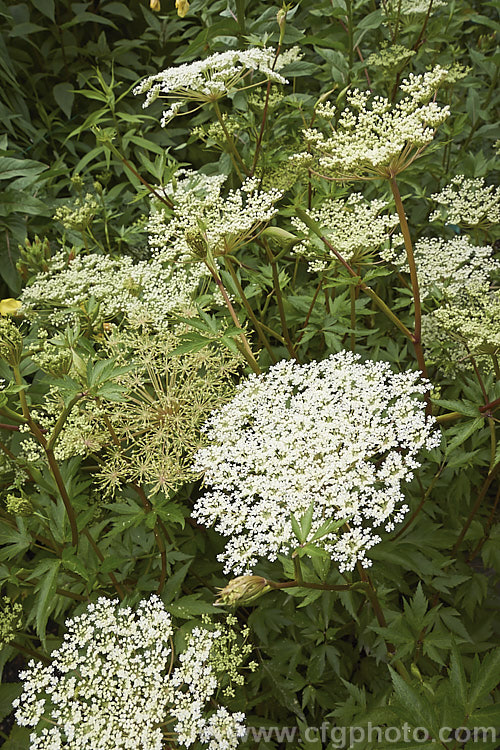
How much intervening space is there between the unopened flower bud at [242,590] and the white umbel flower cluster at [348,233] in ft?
3.47

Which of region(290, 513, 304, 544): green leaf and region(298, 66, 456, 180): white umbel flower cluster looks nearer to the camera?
region(290, 513, 304, 544): green leaf

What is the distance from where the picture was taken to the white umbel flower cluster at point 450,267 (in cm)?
211

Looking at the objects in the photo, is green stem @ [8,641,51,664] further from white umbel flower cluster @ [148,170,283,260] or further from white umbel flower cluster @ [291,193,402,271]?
white umbel flower cluster @ [291,193,402,271]

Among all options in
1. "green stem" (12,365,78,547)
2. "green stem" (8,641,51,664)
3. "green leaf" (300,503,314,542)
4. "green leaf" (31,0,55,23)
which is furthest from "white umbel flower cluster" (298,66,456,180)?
"green leaf" (31,0,55,23)

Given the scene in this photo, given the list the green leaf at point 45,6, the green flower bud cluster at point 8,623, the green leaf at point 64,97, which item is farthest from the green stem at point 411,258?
the green leaf at point 45,6

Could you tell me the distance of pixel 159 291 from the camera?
205 centimetres

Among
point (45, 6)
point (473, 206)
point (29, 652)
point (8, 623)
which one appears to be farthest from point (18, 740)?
point (45, 6)

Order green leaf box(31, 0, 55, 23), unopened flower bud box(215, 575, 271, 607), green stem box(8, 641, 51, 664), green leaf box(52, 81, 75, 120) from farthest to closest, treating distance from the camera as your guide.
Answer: green leaf box(52, 81, 75, 120)
green leaf box(31, 0, 55, 23)
green stem box(8, 641, 51, 664)
unopened flower bud box(215, 575, 271, 607)

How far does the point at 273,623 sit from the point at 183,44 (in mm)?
4016

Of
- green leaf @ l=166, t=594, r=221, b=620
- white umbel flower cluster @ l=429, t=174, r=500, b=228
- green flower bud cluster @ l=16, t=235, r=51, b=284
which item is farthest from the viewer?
green flower bud cluster @ l=16, t=235, r=51, b=284

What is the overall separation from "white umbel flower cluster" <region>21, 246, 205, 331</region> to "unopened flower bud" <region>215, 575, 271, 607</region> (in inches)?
37.6

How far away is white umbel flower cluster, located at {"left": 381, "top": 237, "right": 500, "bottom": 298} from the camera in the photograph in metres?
2.11

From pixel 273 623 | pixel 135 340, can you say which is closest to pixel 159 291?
pixel 135 340

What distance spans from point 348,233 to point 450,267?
1.56ft
